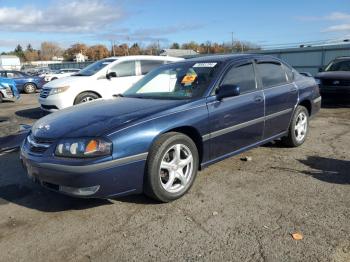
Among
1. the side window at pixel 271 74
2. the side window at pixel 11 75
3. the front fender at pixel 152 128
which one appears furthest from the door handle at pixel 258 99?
the side window at pixel 11 75

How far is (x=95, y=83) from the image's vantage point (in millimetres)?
9789

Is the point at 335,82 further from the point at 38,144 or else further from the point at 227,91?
the point at 38,144

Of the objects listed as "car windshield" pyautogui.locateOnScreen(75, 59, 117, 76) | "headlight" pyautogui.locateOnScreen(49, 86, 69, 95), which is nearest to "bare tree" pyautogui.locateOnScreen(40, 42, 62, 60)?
"car windshield" pyautogui.locateOnScreen(75, 59, 117, 76)

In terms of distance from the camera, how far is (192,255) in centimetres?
303

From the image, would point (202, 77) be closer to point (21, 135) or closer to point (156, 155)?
point (156, 155)

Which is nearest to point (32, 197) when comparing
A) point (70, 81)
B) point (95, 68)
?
point (70, 81)

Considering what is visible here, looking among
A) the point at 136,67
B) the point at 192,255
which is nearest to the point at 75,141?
the point at 192,255

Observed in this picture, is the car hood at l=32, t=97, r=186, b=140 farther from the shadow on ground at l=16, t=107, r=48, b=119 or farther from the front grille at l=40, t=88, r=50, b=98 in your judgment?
the shadow on ground at l=16, t=107, r=48, b=119

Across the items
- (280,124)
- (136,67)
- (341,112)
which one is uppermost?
(136,67)

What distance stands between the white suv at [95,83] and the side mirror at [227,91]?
229 inches

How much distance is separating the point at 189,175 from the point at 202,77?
1285mm

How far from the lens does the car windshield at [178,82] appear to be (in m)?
4.62

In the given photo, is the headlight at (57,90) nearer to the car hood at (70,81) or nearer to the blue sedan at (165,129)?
the car hood at (70,81)

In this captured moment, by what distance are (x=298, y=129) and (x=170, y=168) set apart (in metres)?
2.99
